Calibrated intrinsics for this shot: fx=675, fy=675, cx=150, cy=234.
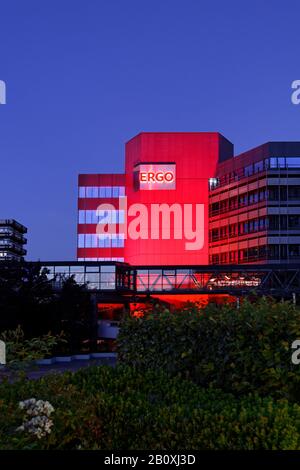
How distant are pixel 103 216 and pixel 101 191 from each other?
464cm

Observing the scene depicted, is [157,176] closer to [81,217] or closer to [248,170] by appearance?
[248,170]

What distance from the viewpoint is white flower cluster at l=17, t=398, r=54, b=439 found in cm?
731

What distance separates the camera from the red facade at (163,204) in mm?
108625

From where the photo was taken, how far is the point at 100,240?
114438 millimetres

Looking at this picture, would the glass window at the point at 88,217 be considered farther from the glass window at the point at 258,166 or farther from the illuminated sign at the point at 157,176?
the glass window at the point at 258,166

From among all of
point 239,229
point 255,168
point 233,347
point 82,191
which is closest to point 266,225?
point 239,229

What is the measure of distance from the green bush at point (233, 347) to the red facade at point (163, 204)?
3758 inches

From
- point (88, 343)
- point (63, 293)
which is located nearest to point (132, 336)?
point (63, 293)

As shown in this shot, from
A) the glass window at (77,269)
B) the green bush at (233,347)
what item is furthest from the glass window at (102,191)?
the green bush at (233,347)

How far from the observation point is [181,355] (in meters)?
11.5

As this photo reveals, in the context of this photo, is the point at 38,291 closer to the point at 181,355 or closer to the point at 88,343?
the point at 88,343

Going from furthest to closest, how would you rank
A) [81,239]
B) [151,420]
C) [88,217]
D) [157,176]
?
[81,239] < [88,217] < [157,176] < [151,420]

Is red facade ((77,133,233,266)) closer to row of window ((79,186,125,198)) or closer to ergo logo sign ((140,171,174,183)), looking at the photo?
ergo logo sign ((140,171,174,183))

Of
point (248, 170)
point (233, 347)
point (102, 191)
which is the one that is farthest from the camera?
point (102, 191)
